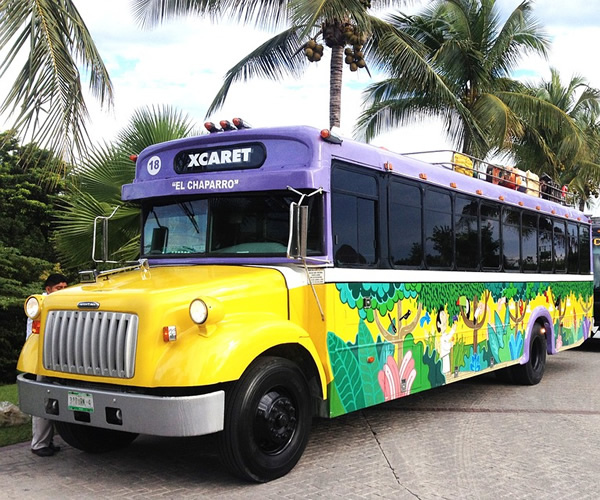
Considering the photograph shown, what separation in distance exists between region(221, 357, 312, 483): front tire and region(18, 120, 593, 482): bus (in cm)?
1

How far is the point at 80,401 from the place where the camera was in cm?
538

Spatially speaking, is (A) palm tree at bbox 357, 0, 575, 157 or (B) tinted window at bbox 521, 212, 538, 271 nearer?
(B) tinted window at bbox 521, 212, 538, 271

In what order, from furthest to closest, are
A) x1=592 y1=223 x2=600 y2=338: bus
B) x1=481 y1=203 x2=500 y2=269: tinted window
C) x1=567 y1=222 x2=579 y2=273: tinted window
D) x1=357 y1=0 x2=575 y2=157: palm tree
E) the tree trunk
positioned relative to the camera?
x1=357 y1=0 x2=575 y2=157: palm tree, x1=592 y1=223 x2=600 y2=338: bus, the tree trunk, x1=567 y1=222 x2=579 y2=273: tinted window, x1=481 y1=203 x2=500 y2=269: tinted window

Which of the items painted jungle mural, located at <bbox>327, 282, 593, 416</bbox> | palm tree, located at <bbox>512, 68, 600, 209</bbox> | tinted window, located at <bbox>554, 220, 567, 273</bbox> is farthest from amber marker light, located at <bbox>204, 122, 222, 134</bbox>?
palm tree, located at <bbox>512, 68, 600, 209</bbox>

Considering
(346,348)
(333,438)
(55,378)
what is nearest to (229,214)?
(346,348)

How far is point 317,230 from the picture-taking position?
6.17 m

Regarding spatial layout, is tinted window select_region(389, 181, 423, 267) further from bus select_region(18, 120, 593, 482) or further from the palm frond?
the palm frond

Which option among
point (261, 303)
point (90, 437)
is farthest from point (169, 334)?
point (90, 437)

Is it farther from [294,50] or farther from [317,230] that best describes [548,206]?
[294,50]

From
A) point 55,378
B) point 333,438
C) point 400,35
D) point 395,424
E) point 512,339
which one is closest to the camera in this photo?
point 55,378

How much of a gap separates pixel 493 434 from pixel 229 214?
139 inches

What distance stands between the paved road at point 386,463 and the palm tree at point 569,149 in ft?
59.4

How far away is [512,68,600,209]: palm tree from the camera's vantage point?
997 inches

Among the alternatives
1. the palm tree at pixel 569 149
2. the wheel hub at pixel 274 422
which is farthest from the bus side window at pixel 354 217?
the palm tree at pixel 569 149
